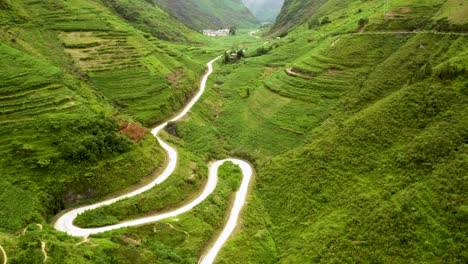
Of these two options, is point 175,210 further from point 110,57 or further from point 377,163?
point 110,57

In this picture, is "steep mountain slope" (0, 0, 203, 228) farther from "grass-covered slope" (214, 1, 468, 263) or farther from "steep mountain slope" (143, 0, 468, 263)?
"grass-covered slope" (214, 1, 468, 263)

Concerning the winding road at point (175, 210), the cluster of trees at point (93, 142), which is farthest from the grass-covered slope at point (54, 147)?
the winding road at point (175, 210)

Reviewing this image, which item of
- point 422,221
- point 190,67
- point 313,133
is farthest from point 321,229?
point 190,67

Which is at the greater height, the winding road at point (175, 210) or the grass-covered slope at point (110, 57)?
the grass-covered slope at point (110, 57)

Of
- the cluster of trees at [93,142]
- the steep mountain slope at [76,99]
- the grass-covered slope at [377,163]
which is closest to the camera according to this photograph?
the grass-covered slope at [377,163]

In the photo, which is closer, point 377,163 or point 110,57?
point 377,163

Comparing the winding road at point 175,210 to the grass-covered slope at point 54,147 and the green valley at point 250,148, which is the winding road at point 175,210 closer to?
the green valley at point 250,148

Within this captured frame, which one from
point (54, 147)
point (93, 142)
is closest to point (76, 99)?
point (93, 142)

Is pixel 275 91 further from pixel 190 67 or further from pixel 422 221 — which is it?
pixel 422 221

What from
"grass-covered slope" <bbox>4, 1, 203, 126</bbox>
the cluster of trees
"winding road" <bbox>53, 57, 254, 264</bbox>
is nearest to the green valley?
the cluster of trees
